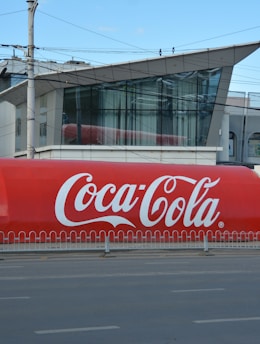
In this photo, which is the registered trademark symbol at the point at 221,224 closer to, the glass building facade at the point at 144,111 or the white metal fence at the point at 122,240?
the white metal fence at the point at 122,240

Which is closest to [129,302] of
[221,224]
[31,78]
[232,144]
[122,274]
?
[122,274]

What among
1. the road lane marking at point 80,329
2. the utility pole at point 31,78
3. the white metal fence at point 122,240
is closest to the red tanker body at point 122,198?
the white metal fence at point 122,240

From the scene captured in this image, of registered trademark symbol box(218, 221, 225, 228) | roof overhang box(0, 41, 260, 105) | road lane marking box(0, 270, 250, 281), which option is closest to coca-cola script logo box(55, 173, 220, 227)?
registered trademark symbol box(218, 221, 225, 228)

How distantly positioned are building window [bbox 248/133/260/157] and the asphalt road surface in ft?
138

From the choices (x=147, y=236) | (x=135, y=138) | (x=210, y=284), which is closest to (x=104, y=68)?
(x=135, y=138)

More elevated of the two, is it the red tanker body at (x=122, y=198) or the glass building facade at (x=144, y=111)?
the glass building facade at (x=144, y=111)

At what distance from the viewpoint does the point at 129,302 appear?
404 inches

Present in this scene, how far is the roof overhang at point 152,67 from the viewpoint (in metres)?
41.9

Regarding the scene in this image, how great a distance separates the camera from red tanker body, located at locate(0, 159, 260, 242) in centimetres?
2258

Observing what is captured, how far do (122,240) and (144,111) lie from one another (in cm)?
2214

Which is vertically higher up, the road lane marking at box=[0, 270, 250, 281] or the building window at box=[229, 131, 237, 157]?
the building window at box=[229, 131, 237, 157]

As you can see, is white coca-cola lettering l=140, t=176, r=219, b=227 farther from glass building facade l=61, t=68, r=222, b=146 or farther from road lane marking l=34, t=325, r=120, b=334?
glass building facade l=61, t=68, r=222, b=146

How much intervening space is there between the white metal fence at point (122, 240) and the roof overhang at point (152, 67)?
771 inches

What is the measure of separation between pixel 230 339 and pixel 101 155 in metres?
36.7
